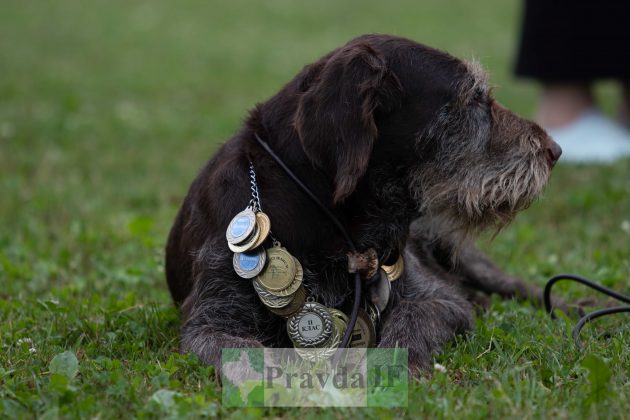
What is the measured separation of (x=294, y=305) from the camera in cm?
374

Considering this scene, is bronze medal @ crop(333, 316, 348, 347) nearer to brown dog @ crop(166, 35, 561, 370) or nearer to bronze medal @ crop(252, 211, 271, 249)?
brown dog @ crop(166, 35, 561, 370)

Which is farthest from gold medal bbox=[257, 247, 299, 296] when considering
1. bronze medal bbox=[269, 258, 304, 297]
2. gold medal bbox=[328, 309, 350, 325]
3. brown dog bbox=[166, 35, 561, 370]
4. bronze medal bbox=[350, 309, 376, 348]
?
bronze medal bbox=[350, 309, 376, 348]

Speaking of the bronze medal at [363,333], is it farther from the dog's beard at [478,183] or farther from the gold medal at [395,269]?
the dog's beard at [478,183]

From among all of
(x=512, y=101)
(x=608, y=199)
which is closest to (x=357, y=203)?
(x=608, y=199)

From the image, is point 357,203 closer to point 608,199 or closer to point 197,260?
point 197,260

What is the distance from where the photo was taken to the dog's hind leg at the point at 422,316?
3770mm

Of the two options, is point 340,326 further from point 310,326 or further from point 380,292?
point 380,292

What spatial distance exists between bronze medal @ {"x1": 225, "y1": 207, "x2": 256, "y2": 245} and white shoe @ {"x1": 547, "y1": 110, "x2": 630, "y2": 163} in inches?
226

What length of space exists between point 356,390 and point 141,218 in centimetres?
381

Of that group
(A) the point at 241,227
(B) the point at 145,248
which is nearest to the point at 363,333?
(A) the point at 241,227

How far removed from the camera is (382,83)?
3.71 meters

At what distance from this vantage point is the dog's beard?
3.95 meters

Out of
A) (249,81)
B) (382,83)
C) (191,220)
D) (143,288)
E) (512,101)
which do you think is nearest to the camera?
(382,83)

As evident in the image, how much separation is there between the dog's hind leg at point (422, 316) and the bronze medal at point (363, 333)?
0.18ft
